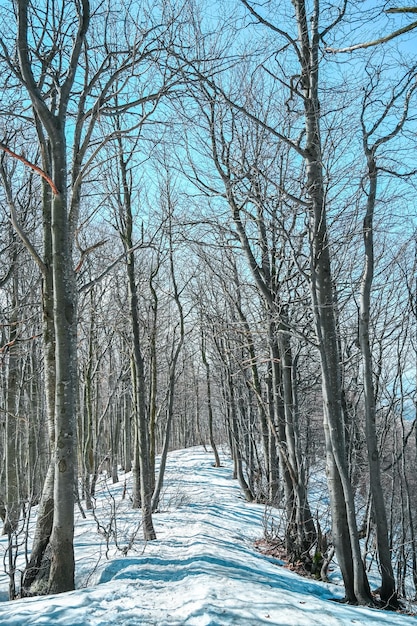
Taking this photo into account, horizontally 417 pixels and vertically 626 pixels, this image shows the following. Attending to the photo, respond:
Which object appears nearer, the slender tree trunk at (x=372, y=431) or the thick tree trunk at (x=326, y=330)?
the thick tree trunk at (x=326, y=330)

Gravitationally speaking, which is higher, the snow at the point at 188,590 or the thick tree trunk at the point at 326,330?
the thick tree trunk at the point at 326,330

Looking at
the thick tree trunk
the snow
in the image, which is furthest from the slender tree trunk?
the snow

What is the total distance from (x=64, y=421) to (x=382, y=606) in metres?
3.95

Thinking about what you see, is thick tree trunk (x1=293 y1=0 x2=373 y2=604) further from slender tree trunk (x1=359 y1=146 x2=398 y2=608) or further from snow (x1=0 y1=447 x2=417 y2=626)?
snow (x1=0 y1=447 x2=417 y2=626)

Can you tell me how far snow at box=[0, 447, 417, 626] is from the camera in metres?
3.82

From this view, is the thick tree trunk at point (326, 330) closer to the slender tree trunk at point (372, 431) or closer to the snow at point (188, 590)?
the slender tree trunk at point (372, 431)

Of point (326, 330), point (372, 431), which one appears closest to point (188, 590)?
point (372, 431)

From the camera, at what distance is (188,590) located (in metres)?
4.69

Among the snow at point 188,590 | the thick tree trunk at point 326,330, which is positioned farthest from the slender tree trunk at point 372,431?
the snow at point 188,590

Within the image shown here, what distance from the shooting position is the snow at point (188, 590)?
382 centimetres

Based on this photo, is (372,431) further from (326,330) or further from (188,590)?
(188,590)

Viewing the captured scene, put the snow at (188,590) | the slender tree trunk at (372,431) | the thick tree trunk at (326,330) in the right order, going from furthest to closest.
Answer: the slender tree trunk at (372,431), the thick tree trunk at (326,330), the snow at (188,590)

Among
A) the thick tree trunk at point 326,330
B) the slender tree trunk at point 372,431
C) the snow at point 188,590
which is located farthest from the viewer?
the slender tree trunk at point 372,431

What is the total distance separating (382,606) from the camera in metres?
5.05
